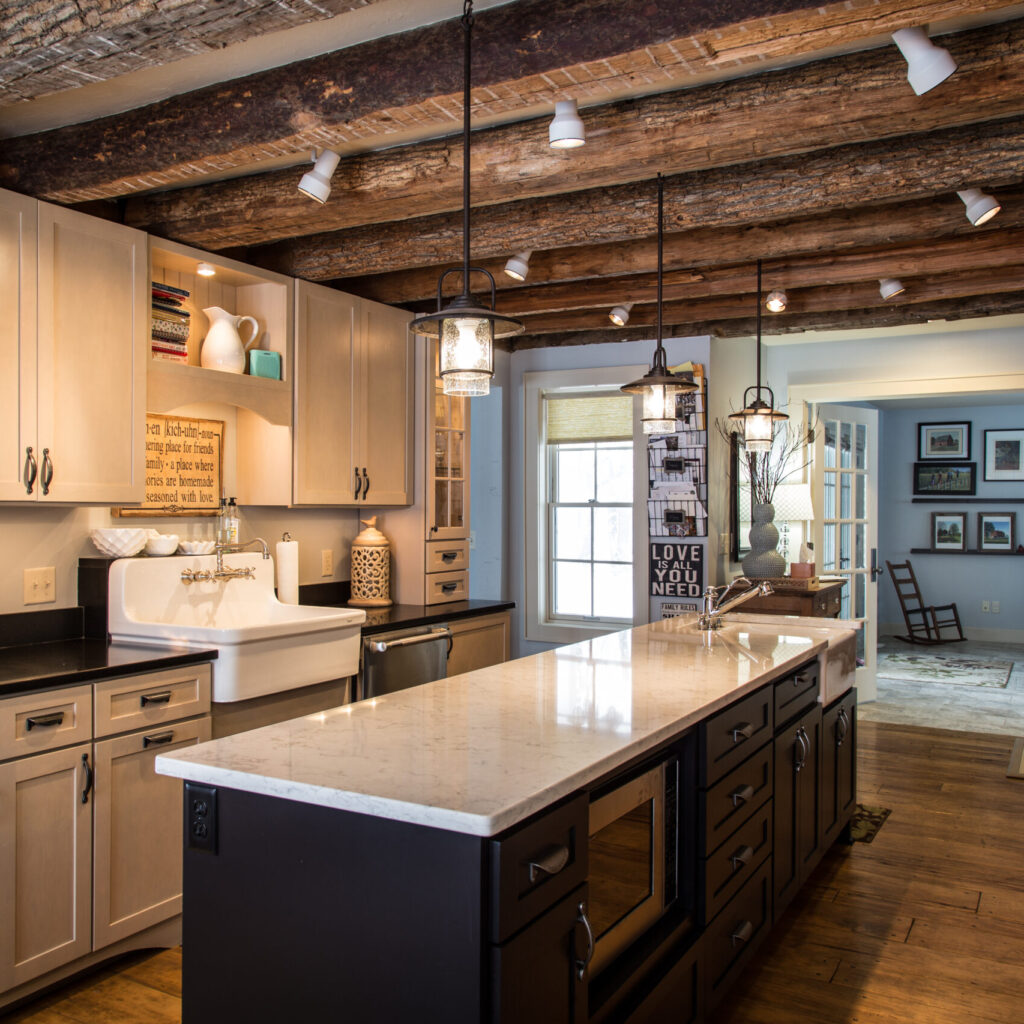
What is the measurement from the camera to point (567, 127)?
2389 mm

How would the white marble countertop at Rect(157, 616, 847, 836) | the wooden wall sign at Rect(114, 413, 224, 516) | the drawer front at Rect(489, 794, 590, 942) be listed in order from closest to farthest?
the drawer front at Rect(489, 794, 590, 942) → the white marble countertop at Rect(157, 616, 847, 836) → the wooden wall sign at Rect(114, 413, 224, 516)

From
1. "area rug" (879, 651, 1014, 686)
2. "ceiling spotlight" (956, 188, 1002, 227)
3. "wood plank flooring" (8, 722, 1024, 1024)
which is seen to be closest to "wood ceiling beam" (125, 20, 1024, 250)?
"ceiling spotlight" (956, 188, 1002, 227)

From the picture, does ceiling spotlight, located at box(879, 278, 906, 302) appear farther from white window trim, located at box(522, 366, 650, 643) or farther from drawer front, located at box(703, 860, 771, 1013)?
drawer front, located at box(703, 860, 771, 1013)

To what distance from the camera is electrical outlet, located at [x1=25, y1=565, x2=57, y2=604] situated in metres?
3.19

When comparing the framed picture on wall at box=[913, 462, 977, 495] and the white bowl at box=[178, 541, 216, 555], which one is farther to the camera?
the framed picture on wall at box=[913, 462, 977, 495]

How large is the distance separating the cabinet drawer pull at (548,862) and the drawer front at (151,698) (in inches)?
67.1

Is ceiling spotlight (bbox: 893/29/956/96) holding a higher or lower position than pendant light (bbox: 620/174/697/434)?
higher

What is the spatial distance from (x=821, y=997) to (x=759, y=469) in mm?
3879

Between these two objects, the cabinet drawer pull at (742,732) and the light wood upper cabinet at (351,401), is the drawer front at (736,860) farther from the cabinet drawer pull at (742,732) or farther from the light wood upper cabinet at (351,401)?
the light wood upper cabinet at (351,401)

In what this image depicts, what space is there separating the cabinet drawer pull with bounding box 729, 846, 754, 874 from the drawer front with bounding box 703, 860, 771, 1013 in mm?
75

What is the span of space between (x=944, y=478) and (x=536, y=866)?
965cm

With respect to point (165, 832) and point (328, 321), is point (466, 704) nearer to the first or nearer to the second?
point (165, 832)

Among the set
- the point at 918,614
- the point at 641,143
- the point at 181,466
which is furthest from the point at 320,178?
the point at 918,614

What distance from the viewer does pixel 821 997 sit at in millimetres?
2641
